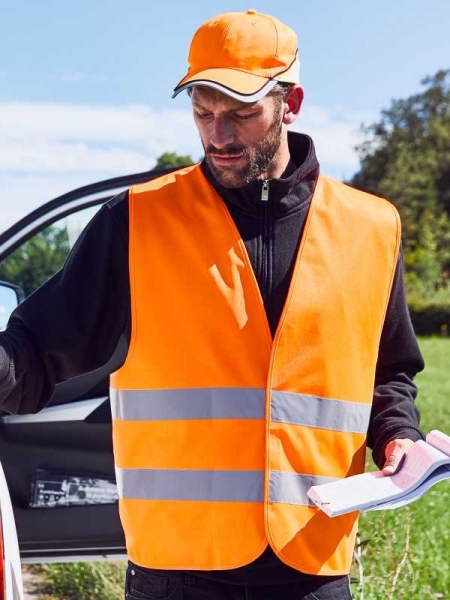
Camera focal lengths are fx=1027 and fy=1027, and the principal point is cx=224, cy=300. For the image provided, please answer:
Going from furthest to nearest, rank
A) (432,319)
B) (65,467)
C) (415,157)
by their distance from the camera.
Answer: (415,157) → (432,319) → (65,467)

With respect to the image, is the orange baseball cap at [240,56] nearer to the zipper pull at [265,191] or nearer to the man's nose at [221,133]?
the man's nose at [221,133]

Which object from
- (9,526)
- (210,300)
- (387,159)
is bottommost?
(9,526)

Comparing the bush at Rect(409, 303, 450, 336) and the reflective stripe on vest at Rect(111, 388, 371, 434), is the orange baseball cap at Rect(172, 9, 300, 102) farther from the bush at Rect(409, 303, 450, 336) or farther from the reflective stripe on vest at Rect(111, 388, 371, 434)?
the bush at Rect(409, 303, 450, 336)

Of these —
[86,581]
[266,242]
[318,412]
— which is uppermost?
[266,242]

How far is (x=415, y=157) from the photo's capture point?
62.2 m

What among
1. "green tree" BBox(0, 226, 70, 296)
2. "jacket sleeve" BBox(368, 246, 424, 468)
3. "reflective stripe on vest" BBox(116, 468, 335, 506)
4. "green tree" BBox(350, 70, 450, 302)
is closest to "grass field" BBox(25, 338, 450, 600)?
"green tree" BBox(0, 226, 70, 296)

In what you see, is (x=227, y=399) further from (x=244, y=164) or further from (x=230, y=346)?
(x=244, y=164)

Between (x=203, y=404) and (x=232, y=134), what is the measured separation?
619 millimetres

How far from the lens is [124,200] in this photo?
2420mm

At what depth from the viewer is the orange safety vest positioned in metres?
2.27

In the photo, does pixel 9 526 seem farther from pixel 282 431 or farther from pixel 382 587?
pixel 382 587

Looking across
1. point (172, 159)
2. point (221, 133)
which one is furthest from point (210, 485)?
point (172, 159)

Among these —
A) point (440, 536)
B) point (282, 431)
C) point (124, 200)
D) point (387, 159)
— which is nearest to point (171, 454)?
point (282, 431)

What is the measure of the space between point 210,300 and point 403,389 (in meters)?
0.59
